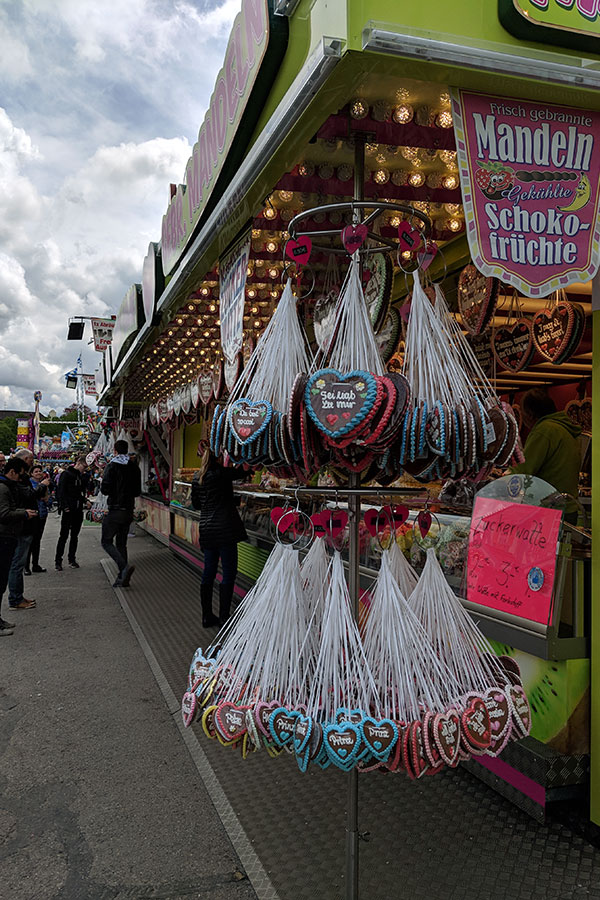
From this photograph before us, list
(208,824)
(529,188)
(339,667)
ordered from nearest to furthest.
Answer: (339,667) → (529,188) → (208,824)

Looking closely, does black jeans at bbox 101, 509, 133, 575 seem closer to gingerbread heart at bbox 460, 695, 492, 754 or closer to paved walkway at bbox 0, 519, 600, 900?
paved walkway at bbox 0, 519, 600, 900

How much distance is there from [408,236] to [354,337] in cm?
44

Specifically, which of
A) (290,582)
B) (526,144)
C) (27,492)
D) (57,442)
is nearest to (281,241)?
(526,144)

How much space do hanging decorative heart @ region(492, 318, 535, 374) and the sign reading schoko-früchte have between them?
2.19 metres

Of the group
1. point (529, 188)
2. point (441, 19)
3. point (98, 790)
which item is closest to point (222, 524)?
point (98, 790)

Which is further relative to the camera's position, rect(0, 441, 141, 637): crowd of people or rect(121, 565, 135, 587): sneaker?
rect(121, 565, 135, 587): sneaker

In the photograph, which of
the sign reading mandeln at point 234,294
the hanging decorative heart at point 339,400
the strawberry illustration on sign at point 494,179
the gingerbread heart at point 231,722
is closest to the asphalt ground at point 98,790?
the gingerbread heart at point 231,722

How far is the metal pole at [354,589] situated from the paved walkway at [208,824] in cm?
29

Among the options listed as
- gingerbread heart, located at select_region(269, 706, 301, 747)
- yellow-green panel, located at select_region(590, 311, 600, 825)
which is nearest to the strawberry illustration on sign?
yellow-green panel, located at select_region(590, 311, 600, 825)

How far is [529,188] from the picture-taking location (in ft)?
7.15

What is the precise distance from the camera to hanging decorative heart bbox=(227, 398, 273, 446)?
2.10 m

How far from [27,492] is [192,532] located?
3570 millimetres

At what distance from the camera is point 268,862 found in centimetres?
260

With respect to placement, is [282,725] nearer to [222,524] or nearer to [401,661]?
[401,661]
